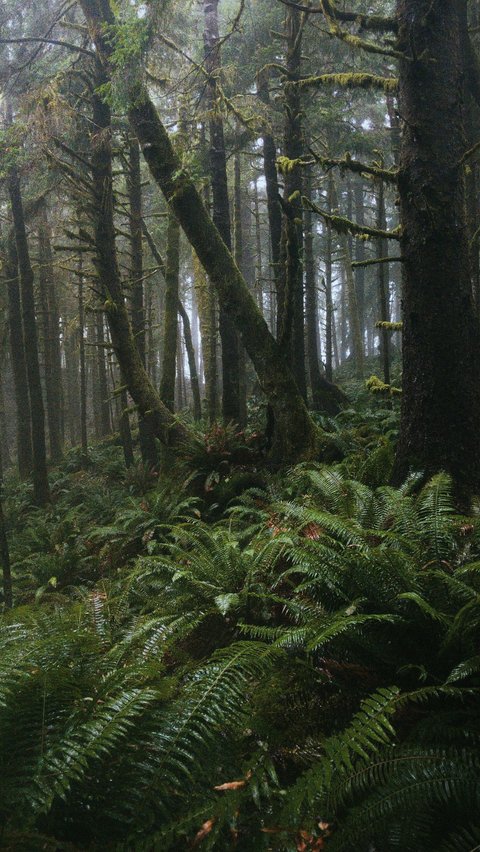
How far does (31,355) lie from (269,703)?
1138cm

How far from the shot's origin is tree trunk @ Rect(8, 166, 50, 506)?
1241cm

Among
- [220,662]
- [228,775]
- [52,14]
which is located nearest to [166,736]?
[228,775]

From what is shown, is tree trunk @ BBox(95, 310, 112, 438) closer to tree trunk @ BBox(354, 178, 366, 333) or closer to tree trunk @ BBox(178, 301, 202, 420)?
tree trunk @ BBox(178, 301, 202, 420)

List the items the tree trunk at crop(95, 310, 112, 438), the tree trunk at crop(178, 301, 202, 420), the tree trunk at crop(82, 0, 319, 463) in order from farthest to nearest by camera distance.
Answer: the tree trunk at crop(95, 310, 112, 438), the tree trunk at crop(178, 301, 202, 420), the tree trunk at crop(82, 0, 319, 463)

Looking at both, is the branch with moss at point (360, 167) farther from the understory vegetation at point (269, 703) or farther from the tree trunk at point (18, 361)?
the tree trunk at point (18, 361)

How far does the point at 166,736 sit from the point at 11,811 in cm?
63

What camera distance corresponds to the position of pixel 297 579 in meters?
4.38

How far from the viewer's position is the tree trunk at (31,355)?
1241cm

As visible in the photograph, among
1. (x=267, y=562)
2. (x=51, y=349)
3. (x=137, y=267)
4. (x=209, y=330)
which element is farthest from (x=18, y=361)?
(x=267, y=562)

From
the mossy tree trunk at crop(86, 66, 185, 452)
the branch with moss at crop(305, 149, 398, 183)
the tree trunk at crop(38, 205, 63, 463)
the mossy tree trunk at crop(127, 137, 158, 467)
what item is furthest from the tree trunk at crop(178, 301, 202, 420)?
the branch with moss at crop(305, 149, 398, 183)

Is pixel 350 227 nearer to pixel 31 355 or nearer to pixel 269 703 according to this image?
pixel 269 703

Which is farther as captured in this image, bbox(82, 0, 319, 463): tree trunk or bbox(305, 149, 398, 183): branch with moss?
bbox(82, 0, 319, 463): tree trunk

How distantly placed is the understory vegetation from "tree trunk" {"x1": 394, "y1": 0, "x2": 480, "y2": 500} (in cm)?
63

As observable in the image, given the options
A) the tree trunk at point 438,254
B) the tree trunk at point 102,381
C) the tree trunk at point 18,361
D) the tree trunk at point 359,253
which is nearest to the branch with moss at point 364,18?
the tree trunk at point 438,254
